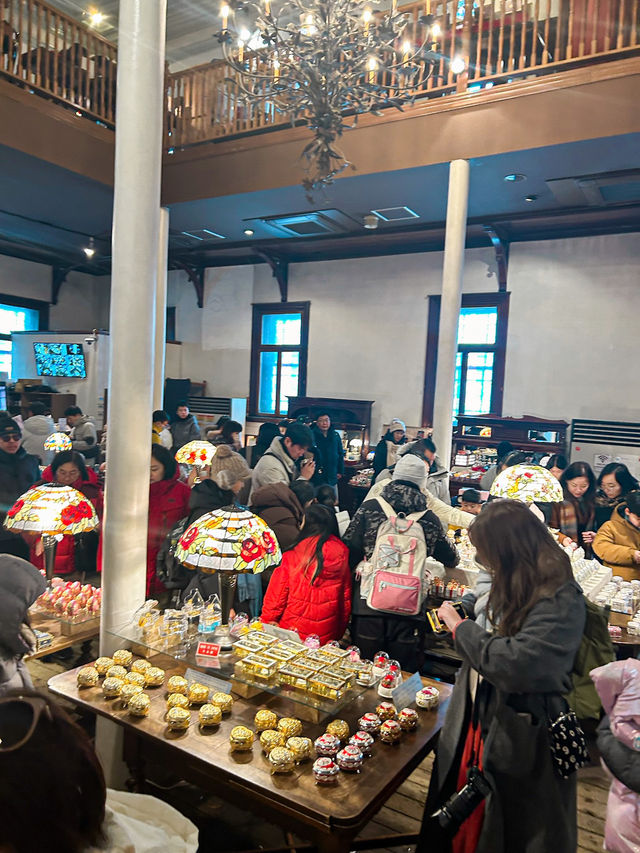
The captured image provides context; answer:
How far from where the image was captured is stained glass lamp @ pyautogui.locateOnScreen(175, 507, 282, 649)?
244 centimetres

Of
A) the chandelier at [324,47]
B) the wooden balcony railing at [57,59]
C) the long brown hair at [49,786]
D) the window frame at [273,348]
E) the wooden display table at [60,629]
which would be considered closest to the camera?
the long brown hair at [49,786]

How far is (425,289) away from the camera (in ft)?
34.8

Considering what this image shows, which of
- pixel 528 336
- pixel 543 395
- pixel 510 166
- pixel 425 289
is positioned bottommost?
pixel 543 395

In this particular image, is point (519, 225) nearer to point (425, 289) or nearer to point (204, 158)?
point (425, 289)

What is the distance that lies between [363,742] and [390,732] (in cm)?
14

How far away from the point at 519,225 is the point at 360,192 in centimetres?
285

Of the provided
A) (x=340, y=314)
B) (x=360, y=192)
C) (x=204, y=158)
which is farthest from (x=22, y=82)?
(x=340, y=314)

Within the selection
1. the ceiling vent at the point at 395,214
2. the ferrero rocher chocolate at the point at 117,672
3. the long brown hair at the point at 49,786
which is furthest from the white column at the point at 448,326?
the long brown hair at the point at 49,786

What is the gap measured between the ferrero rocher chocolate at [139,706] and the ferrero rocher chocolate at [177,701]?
0.27 feet

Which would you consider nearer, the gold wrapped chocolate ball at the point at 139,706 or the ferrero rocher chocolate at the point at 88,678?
the gold wrapped chocolate ball at the point at 139,706

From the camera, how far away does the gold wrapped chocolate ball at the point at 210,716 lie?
2291mm

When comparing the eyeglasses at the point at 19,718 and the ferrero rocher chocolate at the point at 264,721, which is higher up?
the eyeglasses at the point at 19,718

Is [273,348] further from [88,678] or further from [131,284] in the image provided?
[88,678]

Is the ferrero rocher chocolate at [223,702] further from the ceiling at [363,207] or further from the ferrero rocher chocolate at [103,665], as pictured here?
the ceiling at [363,207]
